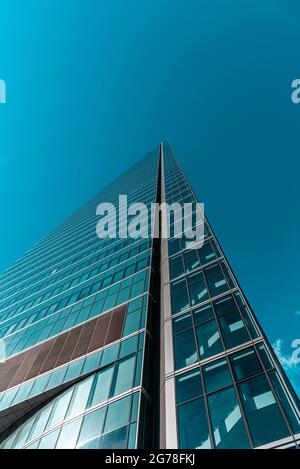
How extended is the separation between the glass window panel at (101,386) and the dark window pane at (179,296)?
5.37 metres

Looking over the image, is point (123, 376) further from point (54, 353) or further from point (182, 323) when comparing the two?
point (54, 353)

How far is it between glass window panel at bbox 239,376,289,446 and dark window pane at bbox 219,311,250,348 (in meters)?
2.49

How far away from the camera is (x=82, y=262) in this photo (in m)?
40.9

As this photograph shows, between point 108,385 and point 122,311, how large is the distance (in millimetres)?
6565

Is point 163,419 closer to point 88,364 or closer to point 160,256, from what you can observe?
point 88,364

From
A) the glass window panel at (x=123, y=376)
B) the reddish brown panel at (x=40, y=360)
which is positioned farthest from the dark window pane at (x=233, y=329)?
the reddish brown panel at (x=40, y=360)

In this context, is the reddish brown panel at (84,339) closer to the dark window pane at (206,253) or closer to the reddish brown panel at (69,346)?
the reddish brown panel at (69,346)

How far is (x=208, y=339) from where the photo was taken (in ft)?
53.4

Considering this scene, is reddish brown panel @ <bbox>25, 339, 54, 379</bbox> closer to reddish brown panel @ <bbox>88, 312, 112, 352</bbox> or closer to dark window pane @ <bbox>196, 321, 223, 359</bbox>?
reddish brown panel @ <bbox>88, 312, 112, 352</bbox>

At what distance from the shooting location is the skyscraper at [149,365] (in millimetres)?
12156

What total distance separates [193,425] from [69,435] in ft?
20.1
